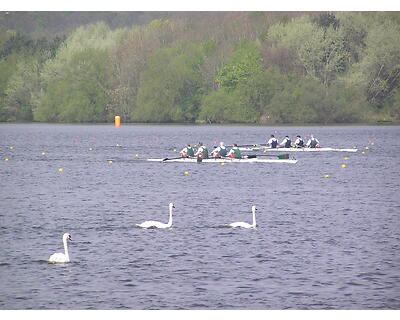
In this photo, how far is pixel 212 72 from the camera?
382 ft

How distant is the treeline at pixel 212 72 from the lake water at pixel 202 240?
30.0 metres

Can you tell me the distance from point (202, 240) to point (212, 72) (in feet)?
297

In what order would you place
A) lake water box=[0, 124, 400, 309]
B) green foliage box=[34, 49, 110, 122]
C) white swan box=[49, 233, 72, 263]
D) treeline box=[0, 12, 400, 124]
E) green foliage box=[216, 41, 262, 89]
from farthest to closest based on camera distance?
green foliage box=[34, 49, 110, 122], green foliage box=[216, 41, 262, 89], treeline box=[0, 12, 400, 124], white swan box=[49, 233, 72, 263], lake water box=[0, 124, 400, 309]

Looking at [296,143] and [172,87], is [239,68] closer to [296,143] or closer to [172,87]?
[172,87]

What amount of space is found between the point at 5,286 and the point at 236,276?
18.1 ft

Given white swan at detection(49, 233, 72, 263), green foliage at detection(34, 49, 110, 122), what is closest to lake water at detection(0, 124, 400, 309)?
white swan at detection(49, 233, 72, 263)

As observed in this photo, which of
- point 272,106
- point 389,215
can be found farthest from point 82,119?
point 389,215

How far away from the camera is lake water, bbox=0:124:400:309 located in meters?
19.8

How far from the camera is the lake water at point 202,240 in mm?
19750

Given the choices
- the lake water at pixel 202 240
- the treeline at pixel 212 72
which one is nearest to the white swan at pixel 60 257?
the lake water at pixel 202 240

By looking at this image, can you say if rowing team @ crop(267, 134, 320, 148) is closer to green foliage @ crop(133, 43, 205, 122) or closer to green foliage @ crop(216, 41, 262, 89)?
green foliage @ crop(216, 41, 262, 89)

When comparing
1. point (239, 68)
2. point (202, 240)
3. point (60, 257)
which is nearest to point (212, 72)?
point (239, 68)

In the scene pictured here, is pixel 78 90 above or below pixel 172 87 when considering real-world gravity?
A: below

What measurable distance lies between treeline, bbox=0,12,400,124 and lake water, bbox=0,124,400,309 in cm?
2997
